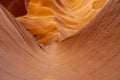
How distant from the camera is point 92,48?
85 centimetres

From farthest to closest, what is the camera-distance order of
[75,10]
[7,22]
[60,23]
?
1. [75,10]
2. [60,23]
3. [7,22]

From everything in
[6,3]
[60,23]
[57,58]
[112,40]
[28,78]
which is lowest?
[28,78]

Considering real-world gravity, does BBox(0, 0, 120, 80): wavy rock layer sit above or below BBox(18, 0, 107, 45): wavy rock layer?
below

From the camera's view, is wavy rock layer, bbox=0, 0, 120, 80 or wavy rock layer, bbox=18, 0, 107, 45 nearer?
wavy rock layer, bbox=0, 0, 120, 80

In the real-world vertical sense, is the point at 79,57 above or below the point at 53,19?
below

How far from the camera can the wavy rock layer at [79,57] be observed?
72cm

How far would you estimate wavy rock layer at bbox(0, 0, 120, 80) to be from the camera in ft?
2.35

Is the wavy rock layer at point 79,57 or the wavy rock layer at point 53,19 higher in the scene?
the wavy rock layer at point 53,19

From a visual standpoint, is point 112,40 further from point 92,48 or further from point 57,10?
point 57,10

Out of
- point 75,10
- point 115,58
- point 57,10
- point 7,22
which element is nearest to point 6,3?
point 57,10

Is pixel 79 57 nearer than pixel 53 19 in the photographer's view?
Yes

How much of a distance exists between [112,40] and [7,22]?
1.81 ft

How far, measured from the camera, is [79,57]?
0.88 metres

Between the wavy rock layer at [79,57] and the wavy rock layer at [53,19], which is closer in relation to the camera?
the wavy rock layer at [79,57]
